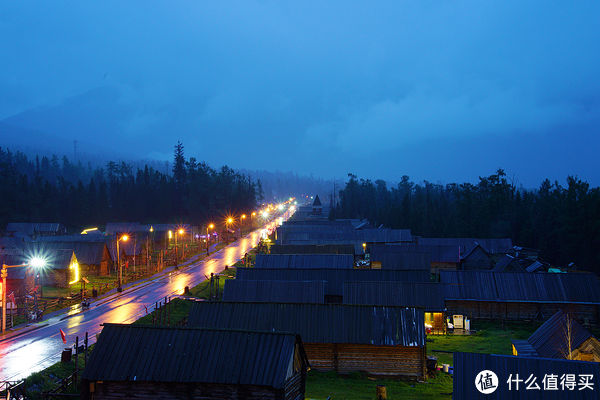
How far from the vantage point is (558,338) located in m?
27.1

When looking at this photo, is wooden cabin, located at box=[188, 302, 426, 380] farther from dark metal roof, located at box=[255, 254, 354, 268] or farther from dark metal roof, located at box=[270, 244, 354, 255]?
dark metal roof, located at box=[270, 244, 354, 255]

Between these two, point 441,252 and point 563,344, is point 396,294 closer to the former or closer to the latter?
point 563,344

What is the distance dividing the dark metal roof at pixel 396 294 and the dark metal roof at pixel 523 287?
19.4 feet

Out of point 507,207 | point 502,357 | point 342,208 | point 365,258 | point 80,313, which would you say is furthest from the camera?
point 342,208

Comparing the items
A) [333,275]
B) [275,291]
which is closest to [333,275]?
[333,275]

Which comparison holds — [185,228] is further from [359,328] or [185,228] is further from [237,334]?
[237,334]

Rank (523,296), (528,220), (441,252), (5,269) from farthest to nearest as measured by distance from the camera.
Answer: (528,220) < (441,252) < (523,296) < (5,269)

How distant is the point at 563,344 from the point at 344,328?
13187mm

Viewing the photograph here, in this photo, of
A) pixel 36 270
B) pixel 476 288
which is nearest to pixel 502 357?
pixel 476 288

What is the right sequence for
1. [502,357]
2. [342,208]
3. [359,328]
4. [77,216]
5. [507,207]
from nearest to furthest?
[502,357]
[359,328]
[507,207]
[77,216]
[342,208]

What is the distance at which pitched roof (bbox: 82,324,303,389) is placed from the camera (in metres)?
17.8

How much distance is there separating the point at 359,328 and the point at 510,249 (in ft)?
189

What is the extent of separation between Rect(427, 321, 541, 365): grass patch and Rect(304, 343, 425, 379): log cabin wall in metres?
3.59

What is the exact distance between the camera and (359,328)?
92.5 ft
